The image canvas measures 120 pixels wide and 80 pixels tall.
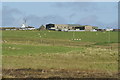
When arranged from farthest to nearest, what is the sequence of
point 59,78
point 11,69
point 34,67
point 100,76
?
point 34,67 < point 11,69 < point 100,76 < point 59,78

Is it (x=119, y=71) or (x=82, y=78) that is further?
(x=119, y=71)

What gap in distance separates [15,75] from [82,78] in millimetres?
5492

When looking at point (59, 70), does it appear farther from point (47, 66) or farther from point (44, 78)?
point (44, 78)

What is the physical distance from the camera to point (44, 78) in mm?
20031

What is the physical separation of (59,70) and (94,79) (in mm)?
4906

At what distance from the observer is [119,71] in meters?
24.8

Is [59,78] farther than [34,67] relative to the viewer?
No

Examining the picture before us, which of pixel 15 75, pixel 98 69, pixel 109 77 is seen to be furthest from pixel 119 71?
pixel 15 75

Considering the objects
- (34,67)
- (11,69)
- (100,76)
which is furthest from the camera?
(34,67)

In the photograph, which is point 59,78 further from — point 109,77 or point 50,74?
point 109,77

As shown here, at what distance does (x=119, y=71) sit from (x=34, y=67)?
8328 millimetres

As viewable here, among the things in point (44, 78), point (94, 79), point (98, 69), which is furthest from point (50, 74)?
point (98, 69)

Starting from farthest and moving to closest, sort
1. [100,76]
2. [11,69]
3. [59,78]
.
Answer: [11,69], [100,76], [59,78]

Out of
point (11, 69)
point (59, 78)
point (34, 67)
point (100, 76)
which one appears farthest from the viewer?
point (34, 67)
